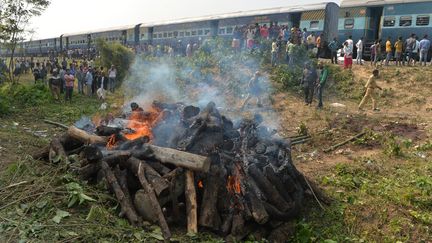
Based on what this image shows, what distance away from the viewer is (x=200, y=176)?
683cm

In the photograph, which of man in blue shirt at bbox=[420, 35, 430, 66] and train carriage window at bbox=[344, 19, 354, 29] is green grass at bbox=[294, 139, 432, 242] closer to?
man in blue shirt at bbox=[420, 35, 430, 66]

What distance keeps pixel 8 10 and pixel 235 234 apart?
2270 centimetres

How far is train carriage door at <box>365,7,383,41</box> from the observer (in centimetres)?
2330

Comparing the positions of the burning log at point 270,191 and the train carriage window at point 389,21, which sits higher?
the train carriage window at point 389,21

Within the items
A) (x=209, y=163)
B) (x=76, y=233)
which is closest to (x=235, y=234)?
(x=209, y=163)

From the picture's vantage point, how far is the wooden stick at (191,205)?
6.19 metres

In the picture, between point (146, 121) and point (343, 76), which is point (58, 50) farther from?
point (146, 121)

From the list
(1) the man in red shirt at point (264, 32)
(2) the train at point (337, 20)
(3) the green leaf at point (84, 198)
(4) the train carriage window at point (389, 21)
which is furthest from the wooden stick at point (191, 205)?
(4) the train carriage window at point (389, 21)

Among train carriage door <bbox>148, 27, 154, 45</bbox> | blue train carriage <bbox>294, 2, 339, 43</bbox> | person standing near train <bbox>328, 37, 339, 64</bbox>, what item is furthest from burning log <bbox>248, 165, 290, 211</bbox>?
train carriage door <bbox>148, 27, 154, 45</bbox>

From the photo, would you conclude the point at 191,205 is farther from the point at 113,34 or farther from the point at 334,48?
the point at 113,34

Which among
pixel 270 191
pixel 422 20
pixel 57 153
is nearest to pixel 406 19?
pixel 422 20

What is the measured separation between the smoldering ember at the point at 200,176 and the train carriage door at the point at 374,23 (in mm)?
17849

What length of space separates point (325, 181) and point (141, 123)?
4.52 metres

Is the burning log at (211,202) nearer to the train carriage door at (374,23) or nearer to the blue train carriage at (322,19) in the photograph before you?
the blue train carriage at (322,19)
